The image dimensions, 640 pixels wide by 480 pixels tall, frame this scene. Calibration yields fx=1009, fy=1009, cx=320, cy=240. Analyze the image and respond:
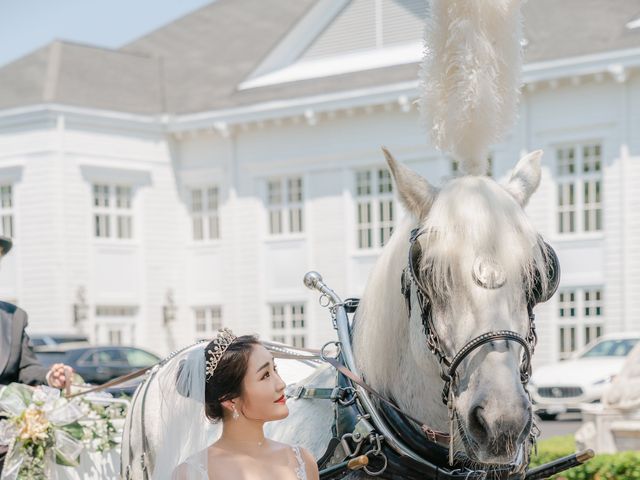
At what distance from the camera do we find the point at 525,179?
379 cm

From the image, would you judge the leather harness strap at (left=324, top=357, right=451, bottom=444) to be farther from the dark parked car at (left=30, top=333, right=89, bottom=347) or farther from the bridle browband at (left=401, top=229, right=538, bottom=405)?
the dark parked car at (left=30, top=333, right=89, bottom=347)

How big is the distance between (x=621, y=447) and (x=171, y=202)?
22.9 m

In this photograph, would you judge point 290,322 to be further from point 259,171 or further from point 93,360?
point 93,360

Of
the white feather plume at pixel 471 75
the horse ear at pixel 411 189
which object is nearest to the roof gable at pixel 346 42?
the white feather plume at pixel 471 75

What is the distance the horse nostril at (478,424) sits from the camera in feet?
9.88

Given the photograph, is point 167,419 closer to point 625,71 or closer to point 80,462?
point 80,462

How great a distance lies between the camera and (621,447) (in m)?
9.00

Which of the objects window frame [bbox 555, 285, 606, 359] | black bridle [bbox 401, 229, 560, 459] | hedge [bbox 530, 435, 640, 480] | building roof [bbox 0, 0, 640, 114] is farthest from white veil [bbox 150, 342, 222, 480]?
building roof [bbox 0, 0, 640, 114]

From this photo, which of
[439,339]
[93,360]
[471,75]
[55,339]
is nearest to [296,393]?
[439,339]

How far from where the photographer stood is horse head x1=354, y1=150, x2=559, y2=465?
3047 mm

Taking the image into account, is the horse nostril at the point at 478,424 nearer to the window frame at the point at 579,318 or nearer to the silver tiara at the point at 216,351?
the silver tiara at the point at 216,351

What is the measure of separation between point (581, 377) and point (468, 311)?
16.5m

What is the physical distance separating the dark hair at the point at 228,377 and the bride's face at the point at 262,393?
26mm

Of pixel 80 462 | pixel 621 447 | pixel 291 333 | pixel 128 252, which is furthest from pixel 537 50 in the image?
pixel 80 462
